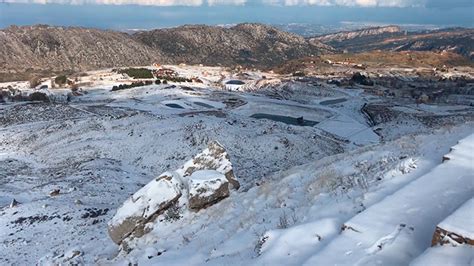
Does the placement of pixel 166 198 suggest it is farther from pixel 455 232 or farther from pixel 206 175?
pixel 455 232

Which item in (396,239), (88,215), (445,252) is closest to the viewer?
(445,252)

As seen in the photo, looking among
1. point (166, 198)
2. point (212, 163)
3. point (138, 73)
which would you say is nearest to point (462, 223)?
point (166, 198)

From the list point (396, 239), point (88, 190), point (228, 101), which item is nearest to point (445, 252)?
point (396, 239)

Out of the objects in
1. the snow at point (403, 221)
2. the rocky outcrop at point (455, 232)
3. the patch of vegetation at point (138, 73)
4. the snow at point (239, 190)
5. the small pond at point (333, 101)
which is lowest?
the small pond at point (333, 101)

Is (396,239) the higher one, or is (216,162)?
(396,239)

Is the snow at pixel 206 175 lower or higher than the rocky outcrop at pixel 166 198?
higher

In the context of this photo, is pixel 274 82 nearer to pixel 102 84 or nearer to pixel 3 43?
pixel 102 84

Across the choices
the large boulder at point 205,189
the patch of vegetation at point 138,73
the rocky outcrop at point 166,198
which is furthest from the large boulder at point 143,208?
the patch of vegetation at point 138,73

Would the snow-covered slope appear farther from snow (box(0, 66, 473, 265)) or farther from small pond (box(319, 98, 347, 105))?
small pond (box(319, 98, 347, 105))

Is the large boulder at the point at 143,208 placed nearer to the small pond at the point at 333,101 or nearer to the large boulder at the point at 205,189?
the large boulder at the point at 205,189
